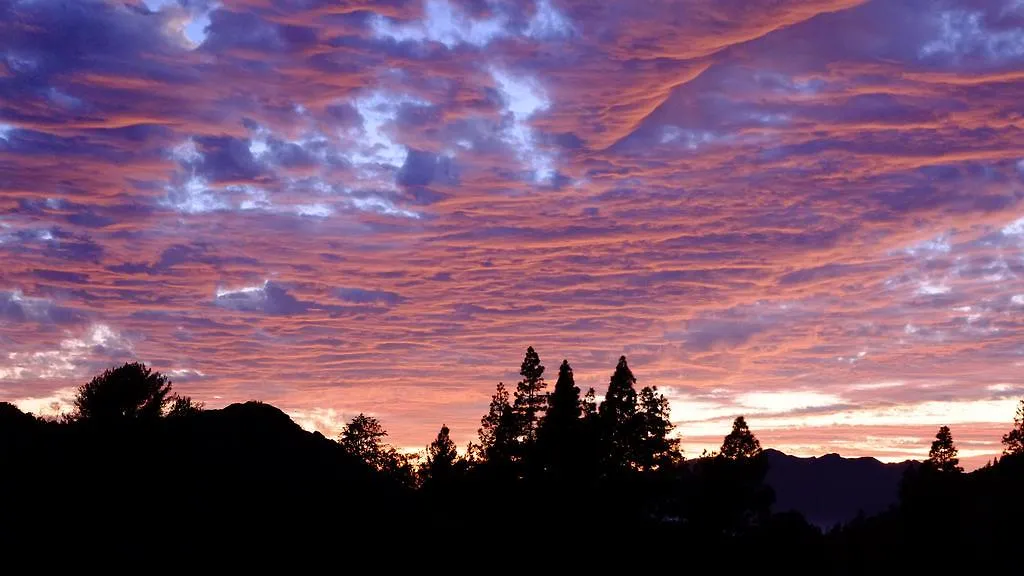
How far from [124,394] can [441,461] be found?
42454 millimetres

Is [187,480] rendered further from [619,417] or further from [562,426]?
[619,417]

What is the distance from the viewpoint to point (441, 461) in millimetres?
115688

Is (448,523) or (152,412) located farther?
(152,412)

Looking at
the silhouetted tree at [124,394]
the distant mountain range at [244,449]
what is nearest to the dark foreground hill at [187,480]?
the distant mountain range at [244,449]

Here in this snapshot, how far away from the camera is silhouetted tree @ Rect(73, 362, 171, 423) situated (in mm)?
83506

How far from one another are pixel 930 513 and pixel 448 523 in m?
55.8

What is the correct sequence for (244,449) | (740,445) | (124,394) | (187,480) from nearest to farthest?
(187,480), (244,449), (124,394), (740,445)

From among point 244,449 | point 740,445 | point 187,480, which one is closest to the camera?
point 187,480

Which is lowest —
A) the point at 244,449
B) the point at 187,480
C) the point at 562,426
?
the point at 187,480

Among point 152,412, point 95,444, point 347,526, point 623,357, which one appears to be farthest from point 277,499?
point 623,357

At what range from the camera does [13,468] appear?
52.3 m

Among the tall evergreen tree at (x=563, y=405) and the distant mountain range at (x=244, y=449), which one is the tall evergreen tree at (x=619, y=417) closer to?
the tall evergreen tree at (x=563, y=405)

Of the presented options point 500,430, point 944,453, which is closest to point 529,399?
point 500,430

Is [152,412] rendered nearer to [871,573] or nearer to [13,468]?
[13,468]
